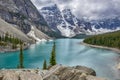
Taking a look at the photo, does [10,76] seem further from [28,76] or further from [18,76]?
[28,76]

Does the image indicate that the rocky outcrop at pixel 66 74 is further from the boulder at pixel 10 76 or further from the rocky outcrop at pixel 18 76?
the boulder at pixel 10 76

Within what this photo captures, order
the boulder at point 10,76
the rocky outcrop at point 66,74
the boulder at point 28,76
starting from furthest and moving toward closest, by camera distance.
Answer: the rocky outcrop at point 66,74 → the boulder at point 28,76 → the boulder at point 10,76

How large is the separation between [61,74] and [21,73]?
793 centimetres

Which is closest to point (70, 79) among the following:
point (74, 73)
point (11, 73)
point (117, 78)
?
point (74, 73)

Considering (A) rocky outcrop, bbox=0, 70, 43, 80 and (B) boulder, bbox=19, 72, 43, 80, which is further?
(B) boulder, bbox=19, 72, 43, 80

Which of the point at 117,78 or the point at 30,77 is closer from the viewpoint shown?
the point at 30,77

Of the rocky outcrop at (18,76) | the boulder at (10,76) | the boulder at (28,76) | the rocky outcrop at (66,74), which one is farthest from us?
the rocky outcrop at (66,74)

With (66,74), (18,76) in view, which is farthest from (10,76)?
(66,74)

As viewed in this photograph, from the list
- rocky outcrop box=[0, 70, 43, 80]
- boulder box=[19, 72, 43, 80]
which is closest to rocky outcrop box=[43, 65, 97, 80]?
boulder box=[19, 72, 43, 80]

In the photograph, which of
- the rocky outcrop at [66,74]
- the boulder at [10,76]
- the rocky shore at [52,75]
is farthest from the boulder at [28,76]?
the rocky outcrop at [66,74]

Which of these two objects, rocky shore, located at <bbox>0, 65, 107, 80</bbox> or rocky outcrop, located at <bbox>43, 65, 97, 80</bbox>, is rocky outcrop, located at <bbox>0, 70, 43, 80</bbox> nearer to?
rocky shore, located at <bbox>0, 65, 107, 80</bbox>

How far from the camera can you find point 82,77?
4288 centimetres

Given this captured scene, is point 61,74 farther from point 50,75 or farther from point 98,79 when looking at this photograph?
point 98,79

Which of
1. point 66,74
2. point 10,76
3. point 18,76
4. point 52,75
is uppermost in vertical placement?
point 10,76
